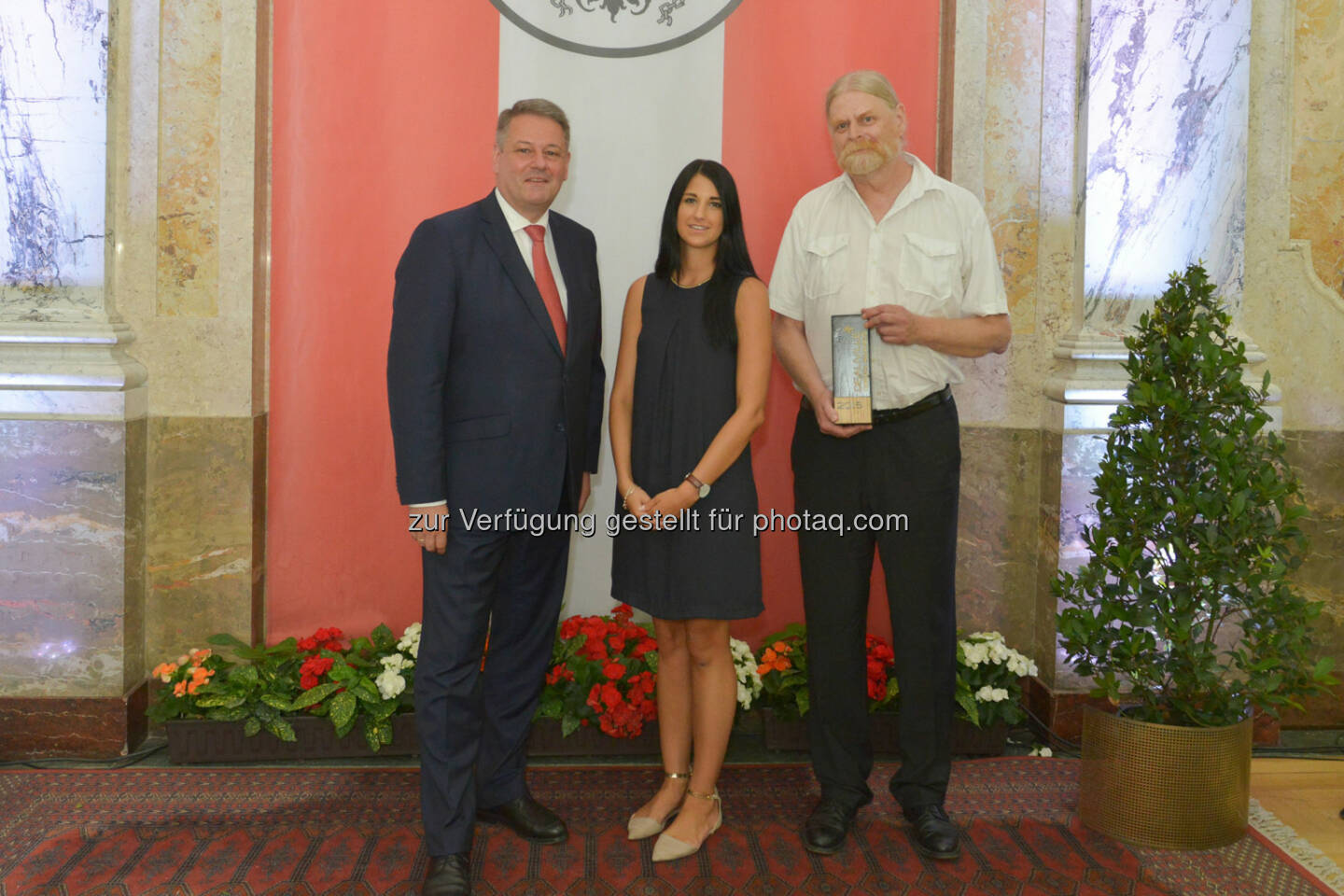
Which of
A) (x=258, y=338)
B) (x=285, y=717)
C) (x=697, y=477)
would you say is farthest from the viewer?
(x=258, y=338)

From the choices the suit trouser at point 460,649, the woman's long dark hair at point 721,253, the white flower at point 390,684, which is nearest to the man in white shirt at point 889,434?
the woman's long dark hair at point 721,253

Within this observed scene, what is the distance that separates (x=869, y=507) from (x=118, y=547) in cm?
233

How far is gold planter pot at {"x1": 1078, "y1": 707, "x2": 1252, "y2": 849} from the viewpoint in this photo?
110 inches

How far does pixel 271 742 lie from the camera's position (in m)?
3.30

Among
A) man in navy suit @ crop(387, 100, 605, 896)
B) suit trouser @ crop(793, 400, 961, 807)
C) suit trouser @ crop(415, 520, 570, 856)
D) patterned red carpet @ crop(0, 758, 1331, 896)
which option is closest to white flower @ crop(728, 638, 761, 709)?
patterned red carpet @ crop(0, 758, 1331, 896)

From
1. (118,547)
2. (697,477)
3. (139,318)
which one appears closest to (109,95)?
(139,318)

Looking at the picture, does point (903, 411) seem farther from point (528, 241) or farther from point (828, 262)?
point (528, 241)

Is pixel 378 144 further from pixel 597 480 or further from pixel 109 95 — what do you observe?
pixel 597 480

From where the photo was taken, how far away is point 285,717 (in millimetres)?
3311

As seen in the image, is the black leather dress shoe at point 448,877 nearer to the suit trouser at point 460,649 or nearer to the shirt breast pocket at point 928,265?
the suit trouser at point 460,649

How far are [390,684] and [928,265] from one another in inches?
79.8

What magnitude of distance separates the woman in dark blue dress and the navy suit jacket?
0.21 meters

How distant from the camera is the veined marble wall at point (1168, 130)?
3473mm

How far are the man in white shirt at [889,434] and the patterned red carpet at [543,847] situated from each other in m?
0.13
